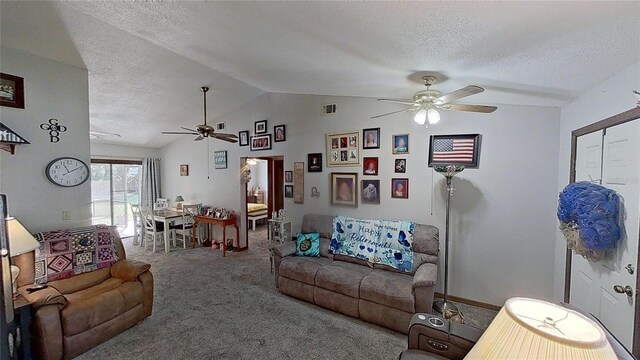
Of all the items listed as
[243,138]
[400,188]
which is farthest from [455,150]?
→ [243,138]

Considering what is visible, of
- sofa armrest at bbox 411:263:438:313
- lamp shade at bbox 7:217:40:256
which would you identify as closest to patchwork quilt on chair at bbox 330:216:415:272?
sofa armrest at bbox 411:263:438:313

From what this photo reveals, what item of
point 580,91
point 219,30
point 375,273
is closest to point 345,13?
point 219,30

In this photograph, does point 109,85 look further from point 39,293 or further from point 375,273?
point 375,273

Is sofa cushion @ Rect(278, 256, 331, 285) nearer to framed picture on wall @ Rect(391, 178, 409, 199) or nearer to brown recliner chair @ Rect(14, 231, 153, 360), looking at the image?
framed picture on wall @ Rect(391, 178, 409, 199)

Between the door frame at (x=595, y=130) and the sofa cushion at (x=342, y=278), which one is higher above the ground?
the door frame at (x=595, y=130)

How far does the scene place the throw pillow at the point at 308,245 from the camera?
3539mm

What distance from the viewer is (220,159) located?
17.9 ft

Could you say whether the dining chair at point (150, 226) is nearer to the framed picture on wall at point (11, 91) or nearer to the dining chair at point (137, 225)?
the dining chair at point (137, 225)

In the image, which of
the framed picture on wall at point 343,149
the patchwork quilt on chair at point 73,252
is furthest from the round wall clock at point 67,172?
the framed picture on wall at point 343,149

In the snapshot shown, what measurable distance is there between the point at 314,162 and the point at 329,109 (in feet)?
2.83

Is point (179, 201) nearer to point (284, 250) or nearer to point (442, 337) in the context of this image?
point (284, 250)

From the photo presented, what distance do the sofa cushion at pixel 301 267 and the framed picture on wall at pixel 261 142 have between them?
220 centimetres

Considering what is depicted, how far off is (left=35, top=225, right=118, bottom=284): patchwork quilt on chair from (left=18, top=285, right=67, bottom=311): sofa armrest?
0.28 meters

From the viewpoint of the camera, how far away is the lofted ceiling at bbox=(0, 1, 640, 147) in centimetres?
123
